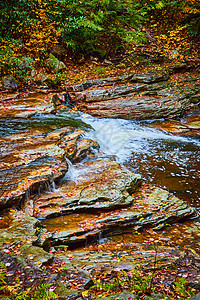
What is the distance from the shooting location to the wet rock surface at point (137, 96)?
1117 centimetres

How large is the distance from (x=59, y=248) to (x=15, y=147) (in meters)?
3.44

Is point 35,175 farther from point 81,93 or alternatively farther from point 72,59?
point 72,59

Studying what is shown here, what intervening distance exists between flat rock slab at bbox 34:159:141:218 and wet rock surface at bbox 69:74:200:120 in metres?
5.31

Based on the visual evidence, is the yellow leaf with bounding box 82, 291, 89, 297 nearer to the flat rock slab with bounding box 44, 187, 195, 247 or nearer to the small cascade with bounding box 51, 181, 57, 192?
the flat rock slab with bounding box 44, 187, 195, 247

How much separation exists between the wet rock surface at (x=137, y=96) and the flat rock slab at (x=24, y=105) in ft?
6.30

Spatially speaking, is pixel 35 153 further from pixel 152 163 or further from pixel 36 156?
pixel 152 163

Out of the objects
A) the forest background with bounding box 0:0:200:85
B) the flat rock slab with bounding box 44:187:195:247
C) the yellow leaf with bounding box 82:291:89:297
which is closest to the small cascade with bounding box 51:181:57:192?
the flat rock slab with bounding box 44:187:195:247

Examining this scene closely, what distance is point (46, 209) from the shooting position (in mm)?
4965

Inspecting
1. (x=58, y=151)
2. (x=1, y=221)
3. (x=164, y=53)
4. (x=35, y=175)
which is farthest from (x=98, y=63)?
(x=1, y=221)

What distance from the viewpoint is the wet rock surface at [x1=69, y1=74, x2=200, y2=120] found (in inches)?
440

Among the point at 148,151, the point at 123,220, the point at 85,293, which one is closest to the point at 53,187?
the point at 123,220

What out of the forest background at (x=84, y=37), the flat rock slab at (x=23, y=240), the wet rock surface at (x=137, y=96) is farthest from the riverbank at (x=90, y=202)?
the forest background at (x=84, y=37)

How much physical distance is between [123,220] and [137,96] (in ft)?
27.0

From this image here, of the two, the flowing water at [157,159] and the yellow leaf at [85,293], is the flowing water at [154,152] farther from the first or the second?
the yellow leaf at [85,293]
